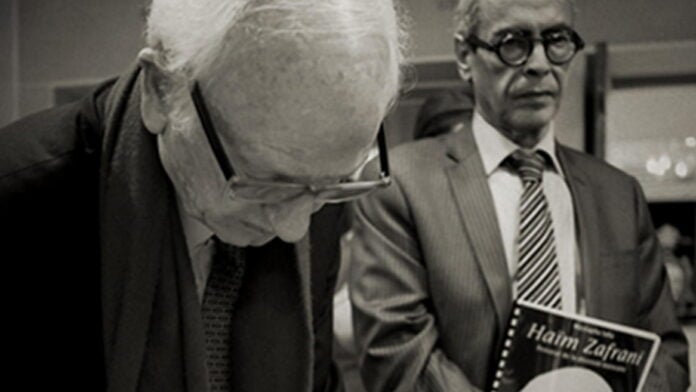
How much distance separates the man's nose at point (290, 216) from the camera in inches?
37.2

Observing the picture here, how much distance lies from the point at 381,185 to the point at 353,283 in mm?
685

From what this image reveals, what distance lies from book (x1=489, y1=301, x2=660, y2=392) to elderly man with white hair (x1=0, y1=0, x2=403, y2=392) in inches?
23.2

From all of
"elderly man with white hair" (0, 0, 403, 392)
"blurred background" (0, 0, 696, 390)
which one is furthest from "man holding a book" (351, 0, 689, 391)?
"elderly man with white hair" (0, 0, 403, 392)

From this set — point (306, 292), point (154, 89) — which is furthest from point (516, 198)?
point (154, 89)

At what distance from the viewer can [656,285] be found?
165 cm

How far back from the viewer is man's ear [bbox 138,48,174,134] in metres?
0.91

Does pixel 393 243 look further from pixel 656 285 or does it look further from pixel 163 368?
pixel 163 368

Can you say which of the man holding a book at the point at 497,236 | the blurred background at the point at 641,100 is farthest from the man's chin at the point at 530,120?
the blurred background at the point at 641,100

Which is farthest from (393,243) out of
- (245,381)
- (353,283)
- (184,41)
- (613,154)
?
(613,154)

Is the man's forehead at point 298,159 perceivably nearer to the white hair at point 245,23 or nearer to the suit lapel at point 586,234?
the white hair at point 245,23

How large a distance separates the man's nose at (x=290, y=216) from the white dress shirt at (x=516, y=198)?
0.65m

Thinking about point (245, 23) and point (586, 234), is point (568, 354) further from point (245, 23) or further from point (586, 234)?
point (245, 23)

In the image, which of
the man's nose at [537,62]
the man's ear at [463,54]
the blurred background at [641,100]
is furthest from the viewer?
the blurred background at [641,100]

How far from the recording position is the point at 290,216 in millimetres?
965
